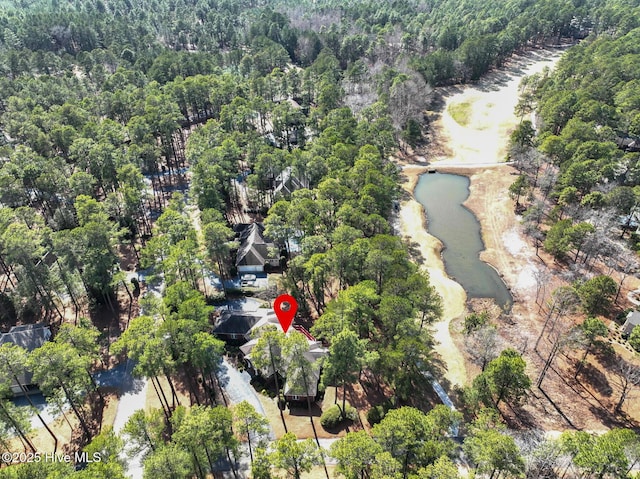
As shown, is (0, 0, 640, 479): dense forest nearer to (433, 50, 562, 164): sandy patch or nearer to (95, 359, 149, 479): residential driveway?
(95, 359, 149, 479): residential driveway

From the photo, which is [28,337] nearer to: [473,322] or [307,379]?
[307,379]

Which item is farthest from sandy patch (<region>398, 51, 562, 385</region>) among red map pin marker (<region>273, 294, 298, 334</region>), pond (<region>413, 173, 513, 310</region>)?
red map pin marker (<region>273, 294, 298, 334</region>)

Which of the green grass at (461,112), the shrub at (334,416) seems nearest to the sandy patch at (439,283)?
the shrub at (334,416)

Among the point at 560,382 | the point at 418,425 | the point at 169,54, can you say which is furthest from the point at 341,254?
the point at 169,54

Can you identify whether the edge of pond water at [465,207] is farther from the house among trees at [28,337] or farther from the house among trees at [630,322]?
the house among trees at [28,337]

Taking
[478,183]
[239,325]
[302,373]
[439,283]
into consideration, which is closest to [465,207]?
[478,183]

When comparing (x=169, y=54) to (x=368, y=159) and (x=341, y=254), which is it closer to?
(x=368, y=159)
